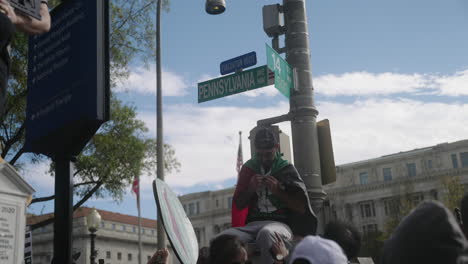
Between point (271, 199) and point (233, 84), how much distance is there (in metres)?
3.38

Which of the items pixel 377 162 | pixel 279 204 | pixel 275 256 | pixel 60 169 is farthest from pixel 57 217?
pixel 377 162

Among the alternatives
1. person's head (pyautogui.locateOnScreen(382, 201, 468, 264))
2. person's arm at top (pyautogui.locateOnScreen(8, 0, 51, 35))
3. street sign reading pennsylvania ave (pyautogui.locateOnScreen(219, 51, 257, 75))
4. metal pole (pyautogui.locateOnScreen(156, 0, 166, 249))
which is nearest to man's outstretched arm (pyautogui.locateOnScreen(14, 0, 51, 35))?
person's arm at top (pyautogui.locateOnScreen(8, 0, 51, 35))

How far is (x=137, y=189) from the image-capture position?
31.8 m

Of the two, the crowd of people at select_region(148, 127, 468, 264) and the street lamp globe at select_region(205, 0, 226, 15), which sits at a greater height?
the street lamp globe at select_region(205, 0, 226, 15)

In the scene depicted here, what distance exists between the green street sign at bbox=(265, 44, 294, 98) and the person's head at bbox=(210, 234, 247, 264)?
3.67m

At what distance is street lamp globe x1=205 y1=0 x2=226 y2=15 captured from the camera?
10.2m

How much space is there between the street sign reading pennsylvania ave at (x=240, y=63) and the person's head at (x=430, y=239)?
250 inches

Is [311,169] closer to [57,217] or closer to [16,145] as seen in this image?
[57,217]

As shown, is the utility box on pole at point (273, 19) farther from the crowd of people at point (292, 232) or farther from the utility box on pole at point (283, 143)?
the crowd of people at point (292, 232)

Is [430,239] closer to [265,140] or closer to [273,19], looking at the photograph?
[265,140]

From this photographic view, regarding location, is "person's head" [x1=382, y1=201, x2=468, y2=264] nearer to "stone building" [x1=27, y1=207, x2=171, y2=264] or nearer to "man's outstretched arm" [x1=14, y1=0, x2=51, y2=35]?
"man's outstretched arm" [x1=14, y1=0, x2=51, y2=35]

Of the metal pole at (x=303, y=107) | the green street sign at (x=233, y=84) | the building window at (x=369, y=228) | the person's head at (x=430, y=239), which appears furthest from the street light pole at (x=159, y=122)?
the building window at (x=369, y=228)

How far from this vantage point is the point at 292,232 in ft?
15.8

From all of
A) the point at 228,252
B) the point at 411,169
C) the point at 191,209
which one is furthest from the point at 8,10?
the point at 191,209
